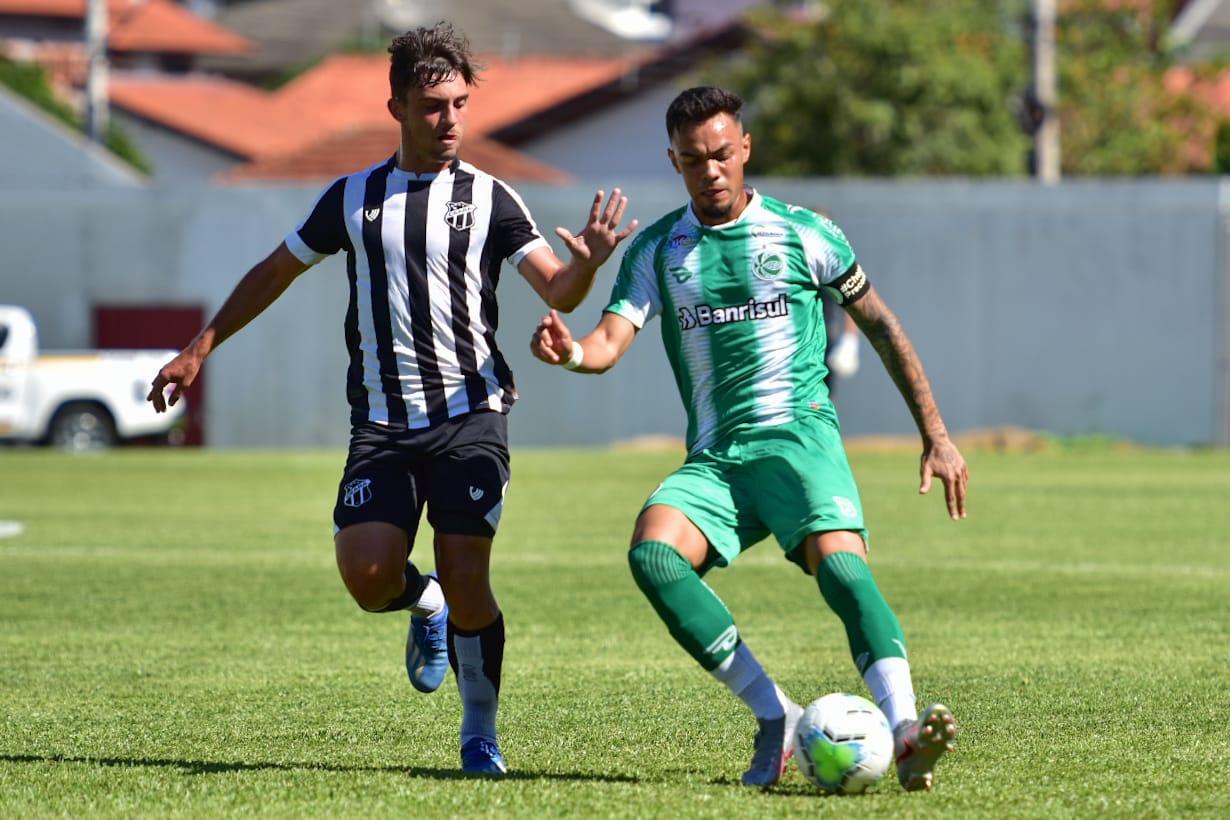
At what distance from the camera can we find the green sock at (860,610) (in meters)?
5.71

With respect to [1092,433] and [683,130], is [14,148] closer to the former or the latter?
[1092,433]

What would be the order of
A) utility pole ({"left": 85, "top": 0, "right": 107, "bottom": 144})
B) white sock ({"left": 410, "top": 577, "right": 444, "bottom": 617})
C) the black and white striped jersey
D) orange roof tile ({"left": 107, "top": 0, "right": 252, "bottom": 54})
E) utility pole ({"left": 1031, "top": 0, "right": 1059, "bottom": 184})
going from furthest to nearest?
orange roof tile ({"left": 107, "top": 0, "right": 252, "bottom": 54}), utility pole ({"left": 85, "top": 0, "right": 107, "bottom": 144}), utility pole ({"left": 1031, "top": 0, "right": 1059, "bottom": 184}), white sock ({"left": 410, "top": 577, "right": 444, "bottom": 617}), the black and white striped jersey

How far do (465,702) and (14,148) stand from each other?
34871 millimetres

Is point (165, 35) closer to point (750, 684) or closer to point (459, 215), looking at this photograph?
point (459, 215)

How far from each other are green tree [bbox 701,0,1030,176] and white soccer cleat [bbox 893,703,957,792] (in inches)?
1331

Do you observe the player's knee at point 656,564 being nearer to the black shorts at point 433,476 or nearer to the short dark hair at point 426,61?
the black shorts at point 433,476

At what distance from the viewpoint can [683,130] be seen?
19.3ft

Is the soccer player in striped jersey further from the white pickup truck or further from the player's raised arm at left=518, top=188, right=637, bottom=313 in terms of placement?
the white pickup truck

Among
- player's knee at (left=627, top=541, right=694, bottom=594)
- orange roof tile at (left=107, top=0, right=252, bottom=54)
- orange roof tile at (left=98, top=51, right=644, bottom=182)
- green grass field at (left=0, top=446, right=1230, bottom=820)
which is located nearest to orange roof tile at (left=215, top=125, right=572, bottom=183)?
orange roof tile at (left=98, top=51, right=644, bottom=182)

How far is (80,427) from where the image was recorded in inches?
1142

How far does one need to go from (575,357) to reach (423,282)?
3.05ft

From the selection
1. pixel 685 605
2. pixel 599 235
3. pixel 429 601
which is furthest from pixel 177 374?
pixel 685 605

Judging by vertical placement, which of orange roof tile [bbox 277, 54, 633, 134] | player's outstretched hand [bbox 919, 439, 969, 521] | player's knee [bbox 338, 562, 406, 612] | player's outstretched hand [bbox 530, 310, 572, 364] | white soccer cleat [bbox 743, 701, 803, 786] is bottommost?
white soccer cleat [bbox 743, 701, 803, 786]

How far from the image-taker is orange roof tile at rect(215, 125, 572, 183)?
129 ft
